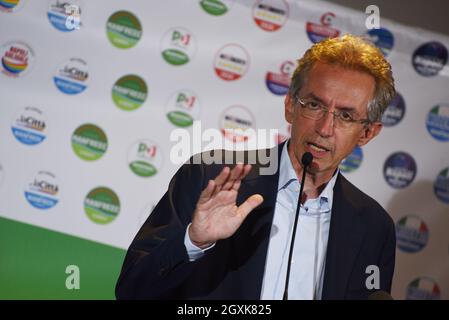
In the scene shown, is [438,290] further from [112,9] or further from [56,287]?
[112,9]

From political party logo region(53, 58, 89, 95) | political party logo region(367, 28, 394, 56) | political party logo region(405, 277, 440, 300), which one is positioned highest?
political party logo region(367, 28, 394, 56)

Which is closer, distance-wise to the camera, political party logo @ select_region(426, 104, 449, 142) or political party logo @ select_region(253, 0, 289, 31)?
political party logo @ select_region(253, 0, 289, 31)

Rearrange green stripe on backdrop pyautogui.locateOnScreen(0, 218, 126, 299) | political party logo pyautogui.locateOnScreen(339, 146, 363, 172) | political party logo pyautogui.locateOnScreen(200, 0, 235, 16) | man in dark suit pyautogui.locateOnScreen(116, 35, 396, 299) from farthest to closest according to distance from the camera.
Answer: political party logo pyautogui.locateOnScreen(339, 146, 363, 172) < political party logo pyautogui.locateOnScreen(200, 0, 235, 16) < green stripe on backdrop pyautogui.locateOnScreen(0, 218, 126, 299) < man in dark suit pyautogui.locateOnScreen(116, 35, 396, 299)

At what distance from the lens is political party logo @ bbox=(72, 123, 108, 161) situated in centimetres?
277

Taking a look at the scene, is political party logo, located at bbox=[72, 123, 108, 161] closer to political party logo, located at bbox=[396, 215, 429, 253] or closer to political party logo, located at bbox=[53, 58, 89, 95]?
political party logo, located at bbox=[53, 58, 89, 95]

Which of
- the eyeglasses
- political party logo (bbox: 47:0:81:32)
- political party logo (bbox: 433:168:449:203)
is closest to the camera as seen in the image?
the eyeglasses

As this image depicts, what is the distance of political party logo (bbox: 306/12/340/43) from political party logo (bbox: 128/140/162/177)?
0.84 meters

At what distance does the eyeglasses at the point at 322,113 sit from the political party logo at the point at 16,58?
129cm

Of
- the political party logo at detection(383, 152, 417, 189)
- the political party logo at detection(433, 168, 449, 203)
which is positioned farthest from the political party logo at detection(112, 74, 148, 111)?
the political party logo at detection(433, 168, 449, 203)

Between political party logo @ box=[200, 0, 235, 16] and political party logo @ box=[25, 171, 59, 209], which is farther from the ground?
political party logo @ box=[200, 0, 235, 16]

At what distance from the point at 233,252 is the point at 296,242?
0.20 meters

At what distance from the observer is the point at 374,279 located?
210cm

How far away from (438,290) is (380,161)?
0.68 metres

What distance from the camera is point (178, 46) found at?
112 inches
